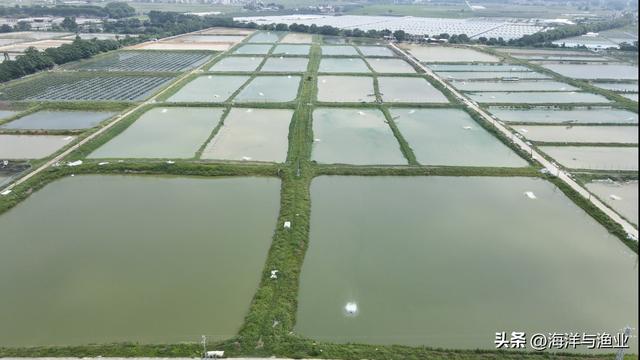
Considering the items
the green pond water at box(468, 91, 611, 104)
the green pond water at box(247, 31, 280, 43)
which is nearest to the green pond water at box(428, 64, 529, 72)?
the green pond water at box(468, 91, 611, 104)

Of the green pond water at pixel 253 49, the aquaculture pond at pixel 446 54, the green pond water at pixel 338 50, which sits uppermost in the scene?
the green pond water at pixel 253 49

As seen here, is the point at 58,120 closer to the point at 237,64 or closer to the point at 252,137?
the point at 252,137

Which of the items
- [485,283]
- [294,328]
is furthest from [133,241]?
[485,283]

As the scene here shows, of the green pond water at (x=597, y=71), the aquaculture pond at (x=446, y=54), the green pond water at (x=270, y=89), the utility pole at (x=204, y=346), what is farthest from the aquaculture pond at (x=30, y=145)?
the green pond water at (x=597, y=71)

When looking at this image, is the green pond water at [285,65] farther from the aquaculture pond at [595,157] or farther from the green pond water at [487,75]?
the aquaculture pond at [595,157]

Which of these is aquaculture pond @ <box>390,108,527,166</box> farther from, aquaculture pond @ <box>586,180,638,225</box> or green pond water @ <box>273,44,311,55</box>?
green pond water @ <box>273,44,311,55</box>

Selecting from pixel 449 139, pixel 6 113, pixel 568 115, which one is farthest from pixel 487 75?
pixel 6 113
